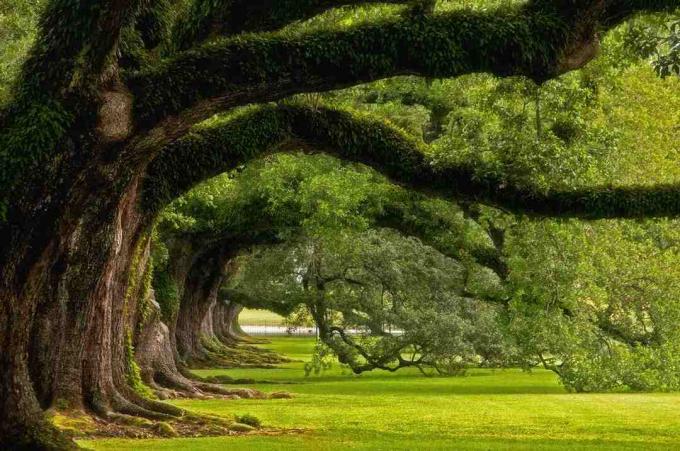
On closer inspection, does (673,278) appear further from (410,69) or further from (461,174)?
(410,69)

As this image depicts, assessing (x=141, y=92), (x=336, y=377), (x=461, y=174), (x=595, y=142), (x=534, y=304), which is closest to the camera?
(x=141, y=92)

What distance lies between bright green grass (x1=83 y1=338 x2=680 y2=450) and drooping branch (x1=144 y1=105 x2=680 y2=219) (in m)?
3.57

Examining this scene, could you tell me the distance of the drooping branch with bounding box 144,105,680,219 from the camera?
14.8 metres

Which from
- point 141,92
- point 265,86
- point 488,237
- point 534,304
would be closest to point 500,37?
point 265,86

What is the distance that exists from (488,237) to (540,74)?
15914mm

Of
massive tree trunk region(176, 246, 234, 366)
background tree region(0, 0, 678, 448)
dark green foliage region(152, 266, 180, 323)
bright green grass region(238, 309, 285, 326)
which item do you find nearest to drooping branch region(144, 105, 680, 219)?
background tree region(0, 0, 678, 448)

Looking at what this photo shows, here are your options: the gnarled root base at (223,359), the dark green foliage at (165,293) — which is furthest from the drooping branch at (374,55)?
the gnarled root base at (223,359)

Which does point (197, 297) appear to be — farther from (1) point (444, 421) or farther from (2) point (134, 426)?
(2) point (134, 426)

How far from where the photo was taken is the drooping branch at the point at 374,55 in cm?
1088

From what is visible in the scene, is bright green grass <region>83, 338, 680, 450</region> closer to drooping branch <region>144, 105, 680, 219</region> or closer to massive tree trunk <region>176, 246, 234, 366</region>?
drooping branch <region>144, 105, 680, 219</region>

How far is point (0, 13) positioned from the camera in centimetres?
1788

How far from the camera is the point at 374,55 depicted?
36.5ft

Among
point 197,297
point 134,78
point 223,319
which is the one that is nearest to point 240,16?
point 134,78

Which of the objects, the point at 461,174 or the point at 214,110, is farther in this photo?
the point at 461,174
